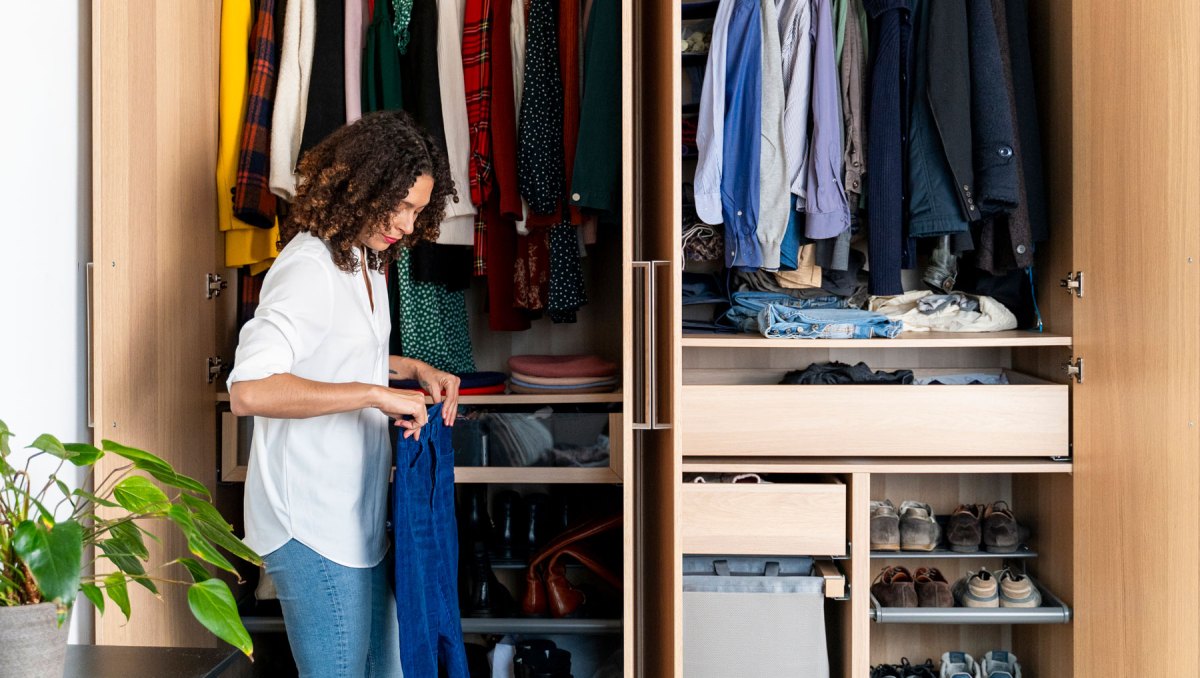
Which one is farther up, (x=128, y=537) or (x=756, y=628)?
(x=128, y=537)

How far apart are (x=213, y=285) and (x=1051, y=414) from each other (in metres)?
2.12

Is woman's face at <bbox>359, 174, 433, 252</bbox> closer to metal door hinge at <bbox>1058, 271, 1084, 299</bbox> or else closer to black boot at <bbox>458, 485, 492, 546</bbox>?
black boot at <bbox>458, 485, 492, 546</bbox>

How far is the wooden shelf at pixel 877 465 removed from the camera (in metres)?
2.49

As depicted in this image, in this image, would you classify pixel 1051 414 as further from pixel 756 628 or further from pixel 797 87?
pixel 797 87

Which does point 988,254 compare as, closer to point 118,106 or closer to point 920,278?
point 920,278

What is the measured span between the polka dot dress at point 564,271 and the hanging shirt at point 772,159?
472 mm

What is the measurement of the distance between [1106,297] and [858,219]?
0.63 meters

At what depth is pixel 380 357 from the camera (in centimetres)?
189

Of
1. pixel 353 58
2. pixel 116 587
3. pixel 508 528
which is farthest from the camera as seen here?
pixel 508 528

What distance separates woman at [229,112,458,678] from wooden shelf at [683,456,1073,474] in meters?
0.95

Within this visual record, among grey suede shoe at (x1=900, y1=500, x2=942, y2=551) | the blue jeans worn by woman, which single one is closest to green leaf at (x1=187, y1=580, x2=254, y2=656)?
the blue jeans worn by woman

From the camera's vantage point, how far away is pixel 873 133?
257cm

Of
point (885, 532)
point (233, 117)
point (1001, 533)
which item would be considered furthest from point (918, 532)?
point (233, 117)

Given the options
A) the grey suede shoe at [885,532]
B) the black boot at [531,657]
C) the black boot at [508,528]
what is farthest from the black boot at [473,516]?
the grey suede shoe at [885,532]
